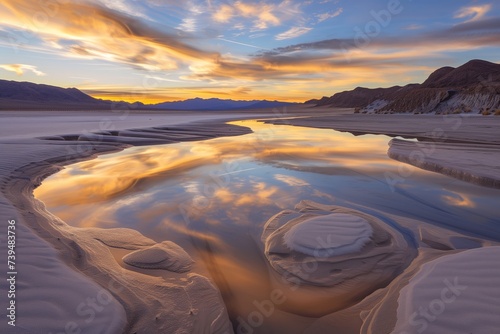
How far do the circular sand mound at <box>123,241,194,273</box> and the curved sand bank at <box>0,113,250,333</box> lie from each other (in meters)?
0.17

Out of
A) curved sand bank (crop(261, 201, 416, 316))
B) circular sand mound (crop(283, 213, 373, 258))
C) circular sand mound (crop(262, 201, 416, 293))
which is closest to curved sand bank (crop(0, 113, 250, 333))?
curved sand bank (crop(261, 201, 416, 316))

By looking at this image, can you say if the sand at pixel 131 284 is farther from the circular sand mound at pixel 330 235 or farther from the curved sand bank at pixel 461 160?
the curved sand bank at pixel 461 160

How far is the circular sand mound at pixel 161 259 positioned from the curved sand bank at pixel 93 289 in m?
0.17

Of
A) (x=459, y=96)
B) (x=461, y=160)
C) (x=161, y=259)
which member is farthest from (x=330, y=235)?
(x=459, y=96)

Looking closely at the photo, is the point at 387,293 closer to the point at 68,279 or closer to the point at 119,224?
the point at 68,279

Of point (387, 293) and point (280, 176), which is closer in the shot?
point (387, 293)

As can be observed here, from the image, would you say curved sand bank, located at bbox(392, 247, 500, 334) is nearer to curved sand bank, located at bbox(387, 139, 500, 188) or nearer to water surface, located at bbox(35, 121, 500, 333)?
water surface, located at bbox(35, 121, 500, 333)

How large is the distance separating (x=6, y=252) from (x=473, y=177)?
405 inches

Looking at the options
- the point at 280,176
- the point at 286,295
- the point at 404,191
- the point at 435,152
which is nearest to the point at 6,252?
the point at 286,295

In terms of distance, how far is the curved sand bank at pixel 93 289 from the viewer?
2668 mm

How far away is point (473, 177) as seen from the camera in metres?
8.05

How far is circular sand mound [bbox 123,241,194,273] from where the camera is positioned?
3.96 metres

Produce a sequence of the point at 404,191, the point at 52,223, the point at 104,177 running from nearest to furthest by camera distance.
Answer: the point at 52,223, the point at 404,191, the point at 104,177

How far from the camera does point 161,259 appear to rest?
13.4 ft
